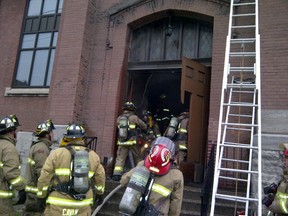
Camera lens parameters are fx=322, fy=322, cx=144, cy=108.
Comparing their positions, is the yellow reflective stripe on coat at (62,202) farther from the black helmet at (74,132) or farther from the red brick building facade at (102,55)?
the red brick building facade at (102,55)

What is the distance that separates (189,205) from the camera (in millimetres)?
5965

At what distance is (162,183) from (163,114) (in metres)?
8.08

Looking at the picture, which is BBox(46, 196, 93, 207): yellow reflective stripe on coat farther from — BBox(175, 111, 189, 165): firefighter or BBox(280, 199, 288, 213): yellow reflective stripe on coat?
BBox(175, 111, 189, 165): firefighter

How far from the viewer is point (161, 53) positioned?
862cm

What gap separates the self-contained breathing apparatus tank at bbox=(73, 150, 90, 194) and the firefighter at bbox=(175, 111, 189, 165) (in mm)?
4187

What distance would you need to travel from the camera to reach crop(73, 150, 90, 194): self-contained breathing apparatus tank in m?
3.74

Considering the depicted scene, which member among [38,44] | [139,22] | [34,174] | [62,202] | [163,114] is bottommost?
[62,202]

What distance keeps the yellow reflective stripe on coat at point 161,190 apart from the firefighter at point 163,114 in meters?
7.57

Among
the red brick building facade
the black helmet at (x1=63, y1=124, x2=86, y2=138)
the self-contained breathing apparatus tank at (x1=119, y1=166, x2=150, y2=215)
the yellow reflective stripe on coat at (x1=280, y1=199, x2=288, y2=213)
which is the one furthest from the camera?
the red brick building facade

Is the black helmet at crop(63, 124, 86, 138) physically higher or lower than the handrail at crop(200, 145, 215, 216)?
higher

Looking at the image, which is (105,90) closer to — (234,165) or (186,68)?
(186,68)

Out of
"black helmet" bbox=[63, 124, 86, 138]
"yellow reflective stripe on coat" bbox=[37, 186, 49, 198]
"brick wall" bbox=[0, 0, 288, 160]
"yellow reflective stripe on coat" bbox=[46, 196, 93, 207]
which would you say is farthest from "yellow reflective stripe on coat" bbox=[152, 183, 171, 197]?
"brick wall" bbox=[0, 0, 288, 160]

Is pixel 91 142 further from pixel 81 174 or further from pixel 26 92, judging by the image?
pixel 81 174

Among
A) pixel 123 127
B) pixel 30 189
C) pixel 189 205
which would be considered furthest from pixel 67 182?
pixel 123 127
